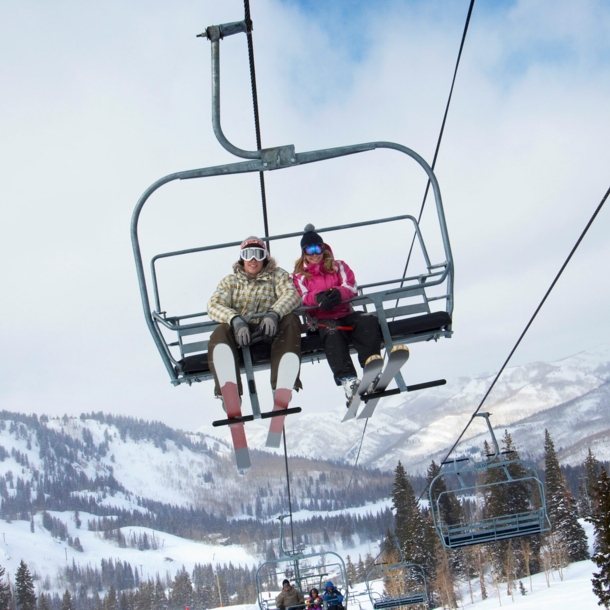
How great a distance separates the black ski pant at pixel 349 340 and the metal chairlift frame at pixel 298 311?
8 cm

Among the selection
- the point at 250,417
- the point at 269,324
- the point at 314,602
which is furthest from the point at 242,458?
the point at 314,602

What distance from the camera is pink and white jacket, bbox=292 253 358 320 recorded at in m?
5.11

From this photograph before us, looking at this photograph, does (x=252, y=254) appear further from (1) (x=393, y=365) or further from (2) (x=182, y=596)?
(2) (x=182, y=596)

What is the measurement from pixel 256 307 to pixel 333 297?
0.59m

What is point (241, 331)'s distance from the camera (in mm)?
4566

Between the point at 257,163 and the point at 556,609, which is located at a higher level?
the point at 257,163

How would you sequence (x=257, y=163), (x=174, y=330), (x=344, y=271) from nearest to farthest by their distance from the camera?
(x=257, y=163)
(x=174, y=330)
(x=344, y=271)

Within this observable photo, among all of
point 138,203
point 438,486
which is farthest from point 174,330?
point 438,486

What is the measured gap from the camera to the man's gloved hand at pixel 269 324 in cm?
457

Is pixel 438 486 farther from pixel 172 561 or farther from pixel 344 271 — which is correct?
pixel 172 561

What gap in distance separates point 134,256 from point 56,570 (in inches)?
7646

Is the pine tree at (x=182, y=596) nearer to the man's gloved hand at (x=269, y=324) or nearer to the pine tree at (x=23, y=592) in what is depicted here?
the pine tree at (x=23, y=592)

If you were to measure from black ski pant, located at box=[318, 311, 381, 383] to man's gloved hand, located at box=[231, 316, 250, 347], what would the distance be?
64 cm

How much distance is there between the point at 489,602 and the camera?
50.8 m
